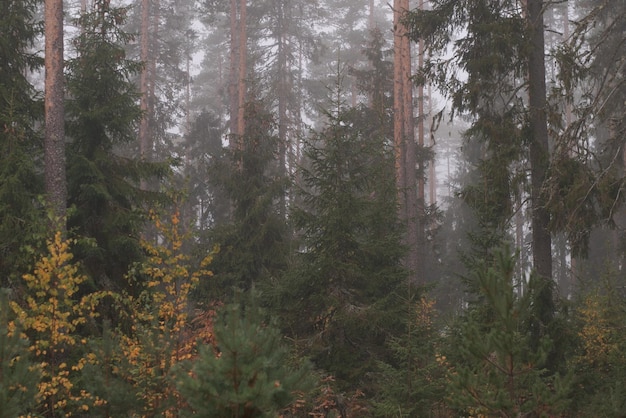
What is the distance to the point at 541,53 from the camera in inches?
444

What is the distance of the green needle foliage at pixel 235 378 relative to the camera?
3.88 m

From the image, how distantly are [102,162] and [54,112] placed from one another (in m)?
1.40

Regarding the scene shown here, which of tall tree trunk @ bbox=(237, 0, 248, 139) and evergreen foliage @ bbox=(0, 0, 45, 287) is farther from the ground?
tall tree trunk @ bbox=(237, 0, 248, 139)

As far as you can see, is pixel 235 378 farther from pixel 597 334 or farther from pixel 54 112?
pixel 597 334

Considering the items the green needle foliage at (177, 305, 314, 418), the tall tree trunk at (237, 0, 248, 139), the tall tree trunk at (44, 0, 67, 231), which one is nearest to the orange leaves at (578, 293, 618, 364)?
the green needle foliage at (177, 305, 314, 418)

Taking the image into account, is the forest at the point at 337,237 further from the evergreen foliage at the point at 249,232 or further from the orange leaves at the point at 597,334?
the evergreen foliage at the point at 249,232

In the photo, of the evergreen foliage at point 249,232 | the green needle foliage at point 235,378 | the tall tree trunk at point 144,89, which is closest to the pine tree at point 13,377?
the green needle foliage at point 235,378

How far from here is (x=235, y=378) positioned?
12.9 feet

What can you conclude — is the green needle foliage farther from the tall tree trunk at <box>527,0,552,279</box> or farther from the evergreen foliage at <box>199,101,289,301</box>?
the evergreen foliage at <box>199,101,289,301</box>

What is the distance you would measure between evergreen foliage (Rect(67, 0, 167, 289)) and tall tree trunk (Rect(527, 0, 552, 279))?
7543 millimetres

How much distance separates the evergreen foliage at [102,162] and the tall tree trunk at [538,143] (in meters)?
7.54

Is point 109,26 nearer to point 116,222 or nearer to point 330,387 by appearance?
point 116,222

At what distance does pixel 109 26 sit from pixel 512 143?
8618 millimetres

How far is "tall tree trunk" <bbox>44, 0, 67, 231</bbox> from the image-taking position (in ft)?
34.2
